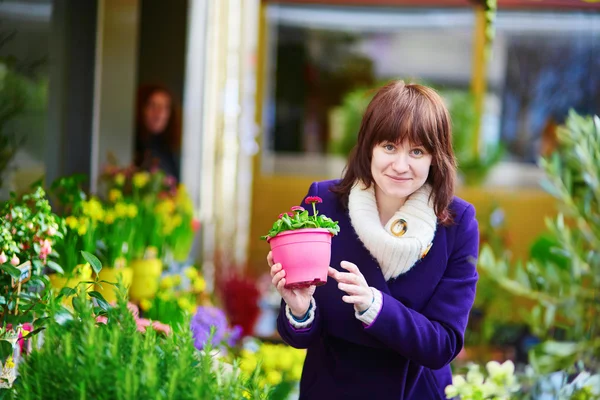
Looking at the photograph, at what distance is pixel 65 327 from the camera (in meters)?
1.48

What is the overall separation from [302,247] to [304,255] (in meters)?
0.02

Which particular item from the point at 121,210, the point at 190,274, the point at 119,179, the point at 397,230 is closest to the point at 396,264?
the point at 397,230

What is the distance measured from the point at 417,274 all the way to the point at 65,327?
0.75 metres

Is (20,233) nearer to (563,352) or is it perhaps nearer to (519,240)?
(563,352)

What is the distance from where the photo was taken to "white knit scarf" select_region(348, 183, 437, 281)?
181 cm

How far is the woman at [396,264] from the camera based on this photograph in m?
1.79

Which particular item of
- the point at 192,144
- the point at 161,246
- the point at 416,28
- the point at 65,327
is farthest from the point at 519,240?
the point at 65,327

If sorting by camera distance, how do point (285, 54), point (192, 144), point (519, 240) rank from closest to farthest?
point (192, 144)
point (519, 240)
point (285, 54)

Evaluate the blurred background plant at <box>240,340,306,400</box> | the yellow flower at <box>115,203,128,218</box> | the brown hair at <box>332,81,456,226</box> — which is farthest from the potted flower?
the blurred background plant at <box>240,340,306,400</box>

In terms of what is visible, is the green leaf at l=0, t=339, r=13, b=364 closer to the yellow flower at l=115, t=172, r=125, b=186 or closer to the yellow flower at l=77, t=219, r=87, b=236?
the yellow flower at l=77, t=219, r=87, b=236

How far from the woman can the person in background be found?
9.36 ft

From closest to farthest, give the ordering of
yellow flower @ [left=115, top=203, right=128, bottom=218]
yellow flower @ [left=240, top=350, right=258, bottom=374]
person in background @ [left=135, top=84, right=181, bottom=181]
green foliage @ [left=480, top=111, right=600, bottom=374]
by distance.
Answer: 1. green foliage @ [left=480, top=111, right=600, bottom=374]
2. yellow flower @ [left=115, top=203, right=128, bottom=218]
3. yellow flower @ [left=240, top=350, right=258, bottom=374]
4. person in background @ [left=135, top=84, right=181, bottom=181]

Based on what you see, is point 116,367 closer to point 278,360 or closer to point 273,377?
point 273,377

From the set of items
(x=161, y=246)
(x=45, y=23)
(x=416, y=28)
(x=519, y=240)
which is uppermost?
(x=416, y=28)
